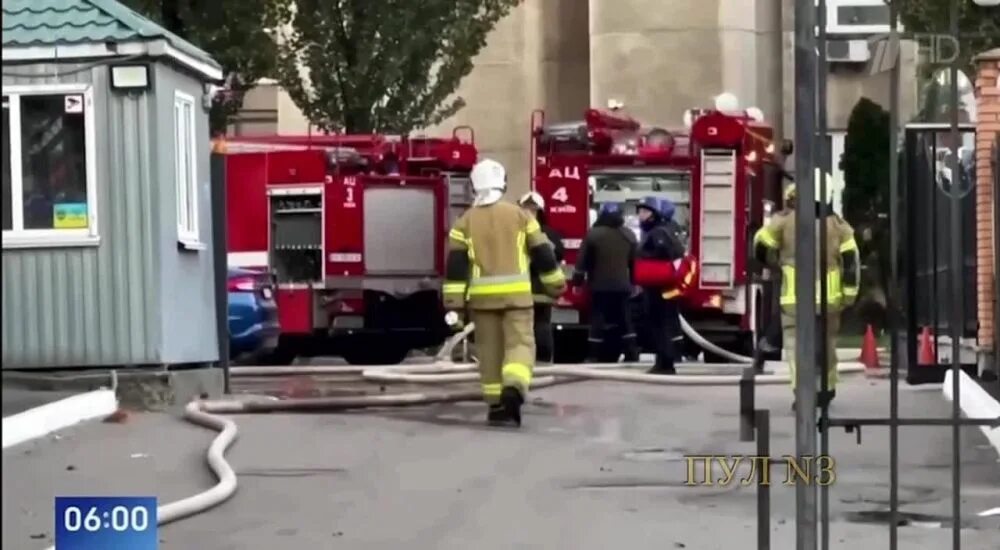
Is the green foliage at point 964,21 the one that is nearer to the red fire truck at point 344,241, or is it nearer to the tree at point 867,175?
the tree at point 867,175

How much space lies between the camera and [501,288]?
1291 centimetres

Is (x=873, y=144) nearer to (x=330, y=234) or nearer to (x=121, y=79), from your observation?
(x=330, y=234)

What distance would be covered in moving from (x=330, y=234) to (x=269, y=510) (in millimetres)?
13028

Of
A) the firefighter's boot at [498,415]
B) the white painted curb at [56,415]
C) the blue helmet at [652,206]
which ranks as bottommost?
the firefighter's boot at [498,415]

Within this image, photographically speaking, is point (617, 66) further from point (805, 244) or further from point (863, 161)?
point (805, 244)

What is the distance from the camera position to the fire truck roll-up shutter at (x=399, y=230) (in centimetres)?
2255

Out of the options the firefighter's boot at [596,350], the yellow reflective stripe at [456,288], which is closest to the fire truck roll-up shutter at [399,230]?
the firefighter's boot at [596,350]

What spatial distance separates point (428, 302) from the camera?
74.0 ft

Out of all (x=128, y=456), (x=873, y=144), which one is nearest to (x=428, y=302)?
(x=873, y=144)

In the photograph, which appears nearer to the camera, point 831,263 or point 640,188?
point 831,263

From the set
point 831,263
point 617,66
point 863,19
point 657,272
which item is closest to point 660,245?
point 657,272

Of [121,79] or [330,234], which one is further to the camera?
[330,234]

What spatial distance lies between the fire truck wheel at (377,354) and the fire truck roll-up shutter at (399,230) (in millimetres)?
856

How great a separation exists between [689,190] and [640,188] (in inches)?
22.6
